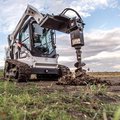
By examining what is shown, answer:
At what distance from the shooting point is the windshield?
20.3 m

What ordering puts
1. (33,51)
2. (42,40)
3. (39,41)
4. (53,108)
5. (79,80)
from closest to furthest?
(53,108) < (79,80) < (33,51) < (42,40) < (39,41)

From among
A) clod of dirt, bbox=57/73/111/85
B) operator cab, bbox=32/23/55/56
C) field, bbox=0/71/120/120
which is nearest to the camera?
field, bbox=0/71/120/120

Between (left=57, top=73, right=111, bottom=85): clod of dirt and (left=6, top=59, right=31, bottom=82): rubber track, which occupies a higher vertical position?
(left=6, top=59, right=31, bottom=82): rubber track

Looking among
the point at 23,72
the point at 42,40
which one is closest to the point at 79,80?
the point at 23,72

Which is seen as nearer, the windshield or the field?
the field

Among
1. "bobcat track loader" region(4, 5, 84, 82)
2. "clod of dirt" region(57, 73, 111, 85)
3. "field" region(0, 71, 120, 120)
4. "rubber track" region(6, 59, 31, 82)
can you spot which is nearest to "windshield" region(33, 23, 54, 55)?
"bobcat track loader" region(4, 5, 84, 82)

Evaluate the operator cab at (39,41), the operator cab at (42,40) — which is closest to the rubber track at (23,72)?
the operator cab at (39,41)

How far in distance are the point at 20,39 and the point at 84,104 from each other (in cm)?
1620

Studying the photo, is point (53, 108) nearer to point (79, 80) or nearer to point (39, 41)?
point (79, 80)

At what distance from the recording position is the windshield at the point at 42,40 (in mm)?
20266

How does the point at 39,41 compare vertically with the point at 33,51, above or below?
above

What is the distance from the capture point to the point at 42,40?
66.7 feet

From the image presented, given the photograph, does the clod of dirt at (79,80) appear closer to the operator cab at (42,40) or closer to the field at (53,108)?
the operator cab at (42,40)

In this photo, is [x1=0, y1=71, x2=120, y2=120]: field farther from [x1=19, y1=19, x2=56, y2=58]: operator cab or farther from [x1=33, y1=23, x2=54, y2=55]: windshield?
[x1=33, y1=23, x2=54, y2=55]: windshield
